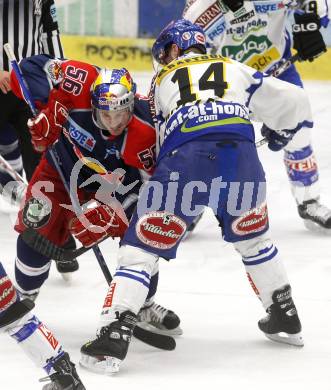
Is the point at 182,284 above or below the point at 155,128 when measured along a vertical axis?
below

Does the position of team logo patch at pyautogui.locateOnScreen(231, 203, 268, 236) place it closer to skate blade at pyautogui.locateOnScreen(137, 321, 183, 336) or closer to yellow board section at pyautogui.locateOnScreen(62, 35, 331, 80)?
skate blade at pyautogui.locateOnScreen(137, 321, 183, 336)

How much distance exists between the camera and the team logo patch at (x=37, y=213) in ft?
13.2

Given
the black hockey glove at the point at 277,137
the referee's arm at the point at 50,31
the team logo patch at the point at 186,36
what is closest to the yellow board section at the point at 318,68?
the referee's arm at the point at 50,31

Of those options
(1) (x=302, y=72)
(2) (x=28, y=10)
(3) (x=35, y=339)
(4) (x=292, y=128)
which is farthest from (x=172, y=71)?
(1) (x=302, y=72)

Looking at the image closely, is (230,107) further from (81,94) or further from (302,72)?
(302,72)

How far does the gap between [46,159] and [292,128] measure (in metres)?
0.86

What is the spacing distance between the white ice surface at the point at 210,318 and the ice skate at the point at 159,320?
56mm

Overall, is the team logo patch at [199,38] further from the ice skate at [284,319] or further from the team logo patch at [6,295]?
the team logo patch at [6,295]

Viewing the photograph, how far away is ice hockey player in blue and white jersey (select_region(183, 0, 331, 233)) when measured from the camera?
5.46m

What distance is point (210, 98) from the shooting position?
373 cm

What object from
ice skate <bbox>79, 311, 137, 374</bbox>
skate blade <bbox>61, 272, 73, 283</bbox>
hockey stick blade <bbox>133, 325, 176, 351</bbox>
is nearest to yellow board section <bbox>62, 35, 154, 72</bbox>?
skate blade <bbox>61, 272, 73, 283</bbox>

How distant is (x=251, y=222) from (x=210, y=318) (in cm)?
63

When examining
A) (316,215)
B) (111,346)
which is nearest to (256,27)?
(316,215)

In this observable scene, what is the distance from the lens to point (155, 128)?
3.89m
